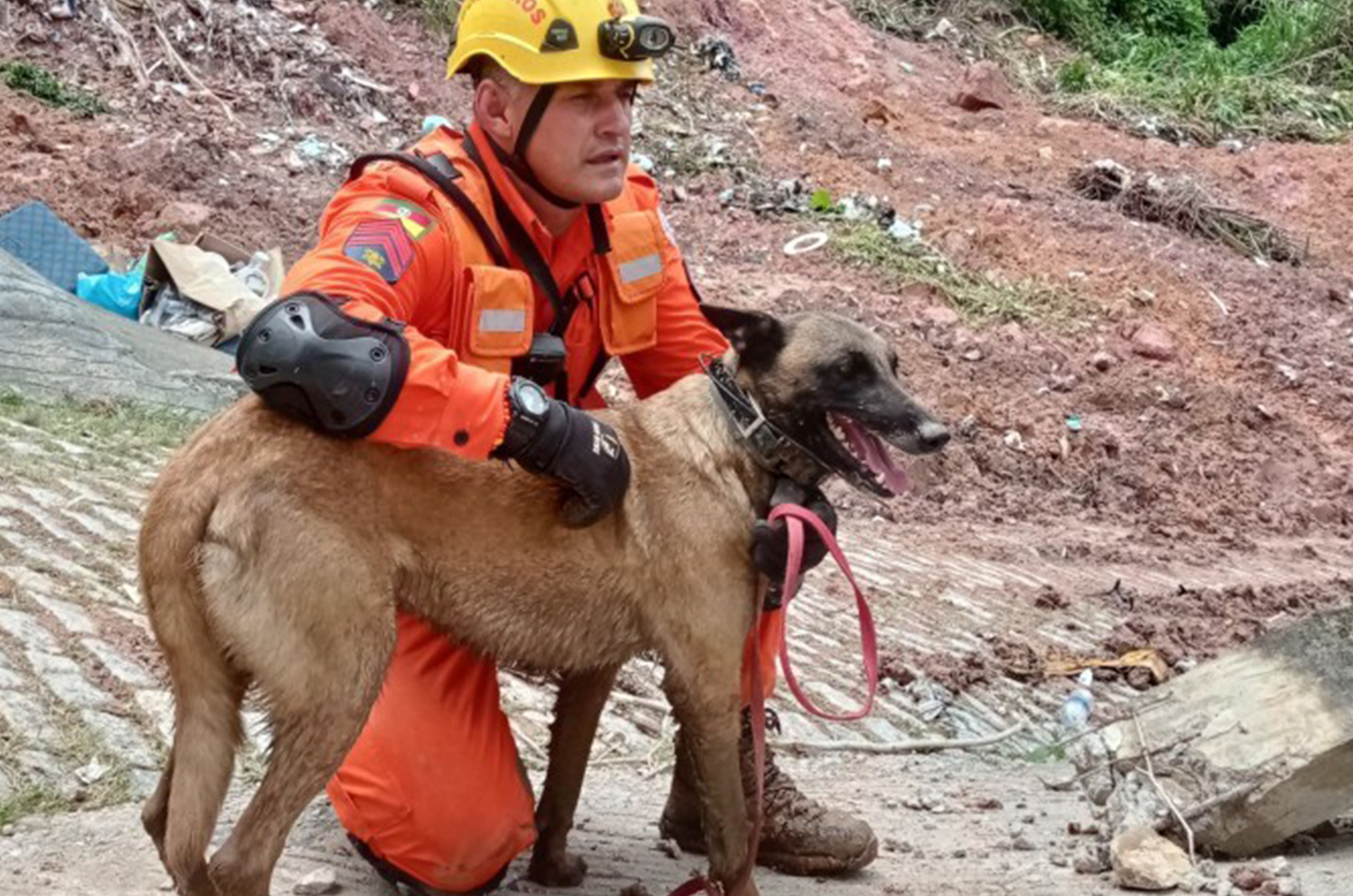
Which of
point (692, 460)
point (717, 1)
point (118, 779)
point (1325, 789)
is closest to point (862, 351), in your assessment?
point (692, 460)

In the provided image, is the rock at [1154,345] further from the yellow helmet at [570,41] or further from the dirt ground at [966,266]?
the yellow helmet at [570,41]

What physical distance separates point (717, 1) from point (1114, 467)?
9.25 metres

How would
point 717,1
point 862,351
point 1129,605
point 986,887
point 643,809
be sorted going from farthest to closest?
point 717,1, point 1129,605, point 643,809, point 986,887, point 862,351

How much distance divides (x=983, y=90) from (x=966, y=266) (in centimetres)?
556

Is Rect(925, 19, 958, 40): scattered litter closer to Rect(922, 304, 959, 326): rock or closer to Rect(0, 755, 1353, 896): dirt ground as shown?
Rect(922, 304, 959, 326): rock

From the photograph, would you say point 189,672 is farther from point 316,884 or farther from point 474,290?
point 474,290

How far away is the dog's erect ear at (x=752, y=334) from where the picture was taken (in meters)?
4.16

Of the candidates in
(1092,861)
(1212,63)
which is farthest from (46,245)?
(1212,63)

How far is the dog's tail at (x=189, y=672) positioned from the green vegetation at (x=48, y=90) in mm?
9931

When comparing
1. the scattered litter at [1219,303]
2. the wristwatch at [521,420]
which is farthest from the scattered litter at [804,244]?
the wristwatch at [521,420]

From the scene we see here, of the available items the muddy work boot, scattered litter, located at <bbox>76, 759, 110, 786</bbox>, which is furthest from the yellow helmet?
scattered litter, located at <bbox>76, 759, 110, 786</bbox>

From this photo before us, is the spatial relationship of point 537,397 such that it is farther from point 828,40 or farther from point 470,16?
point 828,40

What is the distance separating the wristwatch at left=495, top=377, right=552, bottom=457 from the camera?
12.2 feet

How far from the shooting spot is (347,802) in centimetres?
440
